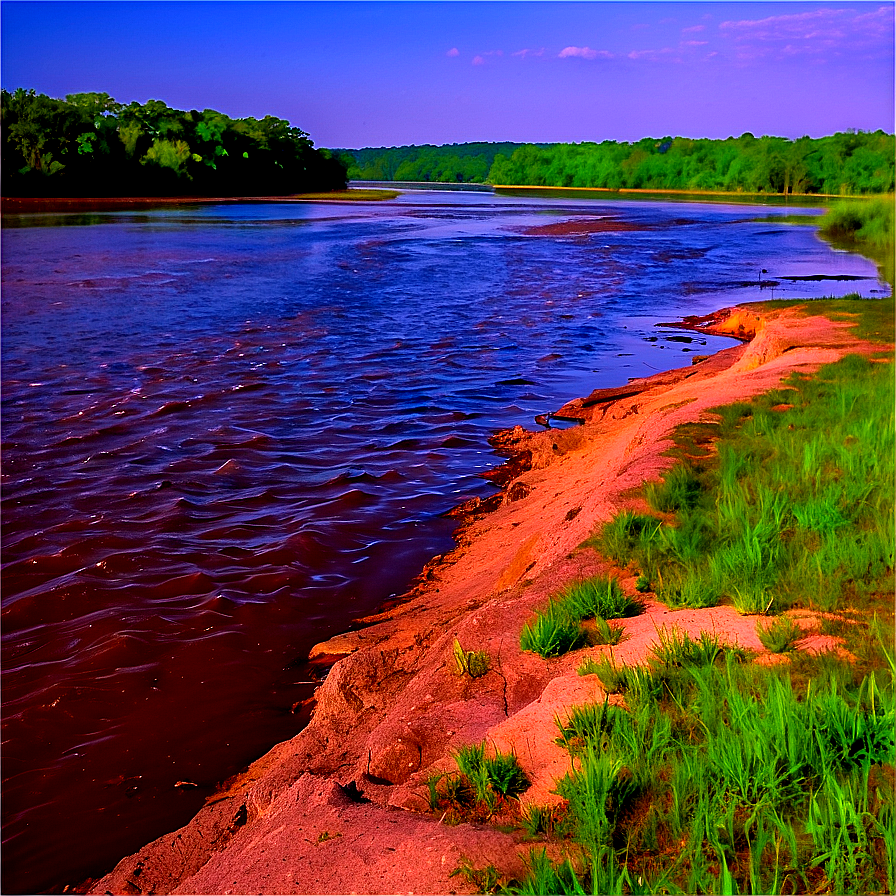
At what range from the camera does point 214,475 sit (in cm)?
830

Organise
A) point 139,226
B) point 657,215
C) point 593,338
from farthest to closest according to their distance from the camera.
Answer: point 657,215
point 139,226
point 593,338

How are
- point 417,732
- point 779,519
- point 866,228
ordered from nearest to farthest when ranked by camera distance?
point 417,732 < point 779,519 < point 866,228

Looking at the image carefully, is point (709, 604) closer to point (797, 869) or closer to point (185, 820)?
point (797, 869)

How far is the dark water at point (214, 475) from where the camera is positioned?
4316 millimetres

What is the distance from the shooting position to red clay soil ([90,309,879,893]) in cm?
260

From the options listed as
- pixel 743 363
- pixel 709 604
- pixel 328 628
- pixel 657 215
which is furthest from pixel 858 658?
pixel 657 215

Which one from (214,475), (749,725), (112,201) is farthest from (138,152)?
(749,725)

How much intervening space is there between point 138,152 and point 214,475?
234ft

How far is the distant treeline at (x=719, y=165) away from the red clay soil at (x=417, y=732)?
72183 mm

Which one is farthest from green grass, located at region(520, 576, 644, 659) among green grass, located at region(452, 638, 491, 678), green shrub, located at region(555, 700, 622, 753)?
green shrub, located at region(555, 700, 622, 753)

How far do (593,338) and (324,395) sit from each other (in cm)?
654

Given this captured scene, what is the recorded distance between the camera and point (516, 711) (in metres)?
3.41

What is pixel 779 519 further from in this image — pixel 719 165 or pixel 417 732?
pixel 719 165

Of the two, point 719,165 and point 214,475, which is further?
point 719,165
